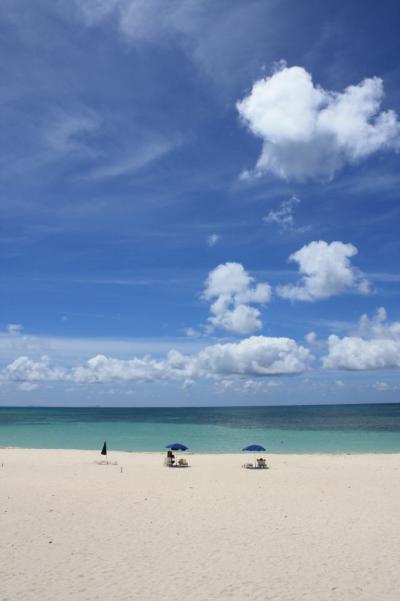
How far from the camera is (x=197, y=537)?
49.5ft

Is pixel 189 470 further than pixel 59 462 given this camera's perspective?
No

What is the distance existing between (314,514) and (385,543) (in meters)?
4.06

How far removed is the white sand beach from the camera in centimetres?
1110

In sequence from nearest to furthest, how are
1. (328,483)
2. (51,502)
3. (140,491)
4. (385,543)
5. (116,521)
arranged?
(385,543) → (116,521) → (51,502) → (140,491) → (328,483)

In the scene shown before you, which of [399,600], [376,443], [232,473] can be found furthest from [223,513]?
[376,443]

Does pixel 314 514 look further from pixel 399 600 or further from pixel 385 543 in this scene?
pixel 399 600

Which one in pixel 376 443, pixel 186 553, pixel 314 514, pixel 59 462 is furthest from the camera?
pixel 376 443

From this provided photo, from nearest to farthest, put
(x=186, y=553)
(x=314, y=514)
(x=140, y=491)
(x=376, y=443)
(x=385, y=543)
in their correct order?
(x=186, y=553) → (x=385, y=543) → (x=314, y=514) → (x=140, y=491) → (x=376, y=443)

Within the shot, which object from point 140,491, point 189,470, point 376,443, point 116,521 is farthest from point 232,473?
point 376,443

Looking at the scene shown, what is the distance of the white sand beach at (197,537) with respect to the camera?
11102 millimetres

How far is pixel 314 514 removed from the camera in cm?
1830

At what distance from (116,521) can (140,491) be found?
19.0 feet

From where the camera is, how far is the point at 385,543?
47.6 ft

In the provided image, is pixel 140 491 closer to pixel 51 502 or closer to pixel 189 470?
pixel 51 502
